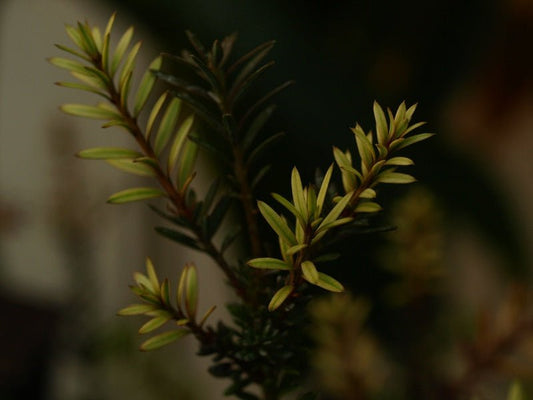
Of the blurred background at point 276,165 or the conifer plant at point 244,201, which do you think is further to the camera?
the blurred background at point 276,165

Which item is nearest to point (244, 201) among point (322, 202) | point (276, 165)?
point (322, 202)

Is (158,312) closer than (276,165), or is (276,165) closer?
(158,312)

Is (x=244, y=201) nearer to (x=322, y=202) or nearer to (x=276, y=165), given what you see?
(x=322, y=202)

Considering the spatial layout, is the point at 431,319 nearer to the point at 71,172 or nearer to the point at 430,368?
the point at 430,368

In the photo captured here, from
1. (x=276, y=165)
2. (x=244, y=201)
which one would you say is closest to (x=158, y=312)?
(x=244, y=201)

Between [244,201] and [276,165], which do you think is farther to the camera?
[276,165]

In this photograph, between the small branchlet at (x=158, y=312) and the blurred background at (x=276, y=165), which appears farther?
the blurred background at (x=276, y=165)

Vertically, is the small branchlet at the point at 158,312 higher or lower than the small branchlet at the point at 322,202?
lower

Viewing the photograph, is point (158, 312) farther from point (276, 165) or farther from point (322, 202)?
point (276, 165)
